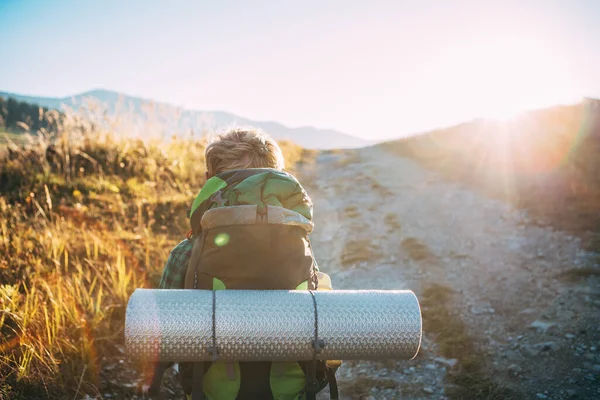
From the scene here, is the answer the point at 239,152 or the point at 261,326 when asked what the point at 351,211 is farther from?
the point at 261,326

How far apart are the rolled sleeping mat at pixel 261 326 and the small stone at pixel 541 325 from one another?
2905 mm

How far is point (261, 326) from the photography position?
2.12m

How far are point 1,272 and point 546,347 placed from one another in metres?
5.29

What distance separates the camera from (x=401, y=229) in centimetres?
730

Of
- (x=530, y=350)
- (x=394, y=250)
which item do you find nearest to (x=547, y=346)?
(x=530, y=350)

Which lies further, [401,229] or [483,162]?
[483,162]

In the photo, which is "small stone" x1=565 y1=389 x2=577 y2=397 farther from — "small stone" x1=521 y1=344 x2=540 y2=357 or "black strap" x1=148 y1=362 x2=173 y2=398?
"black strap" x1=148 y1=362 x2=173 y2=398

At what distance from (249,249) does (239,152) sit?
2.27 ft

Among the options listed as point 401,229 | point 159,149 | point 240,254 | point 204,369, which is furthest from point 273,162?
point 159,149

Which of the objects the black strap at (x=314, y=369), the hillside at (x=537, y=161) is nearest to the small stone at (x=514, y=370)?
the black strap at (x=314, y=369)

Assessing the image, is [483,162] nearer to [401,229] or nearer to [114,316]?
[401,229]

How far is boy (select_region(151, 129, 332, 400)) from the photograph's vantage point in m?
2.21

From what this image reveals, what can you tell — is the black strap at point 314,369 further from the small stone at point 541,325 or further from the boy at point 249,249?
the small stone at point 541,325

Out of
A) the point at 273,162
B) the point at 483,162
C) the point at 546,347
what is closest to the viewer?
the point at 273,162
